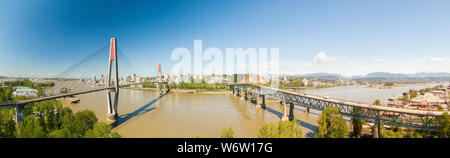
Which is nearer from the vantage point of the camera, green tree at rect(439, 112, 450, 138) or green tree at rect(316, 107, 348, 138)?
green tree at rect(439, 112, 450, 138)

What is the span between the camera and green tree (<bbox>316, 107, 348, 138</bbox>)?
5.27 metres

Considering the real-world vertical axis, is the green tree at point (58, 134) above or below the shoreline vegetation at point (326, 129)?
below

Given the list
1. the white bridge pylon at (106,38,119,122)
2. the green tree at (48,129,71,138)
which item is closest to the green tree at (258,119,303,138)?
the green tree at (48,129,71,138)

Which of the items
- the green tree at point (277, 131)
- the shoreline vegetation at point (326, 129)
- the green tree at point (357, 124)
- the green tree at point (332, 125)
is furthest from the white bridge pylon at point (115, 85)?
the green tree at point (357, 124)

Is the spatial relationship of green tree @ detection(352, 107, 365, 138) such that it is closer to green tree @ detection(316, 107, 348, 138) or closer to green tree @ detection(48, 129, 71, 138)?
green tree @ detection(316, 107, 348, 138)

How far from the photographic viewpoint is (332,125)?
5379 millimetres

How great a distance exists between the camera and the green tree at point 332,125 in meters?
5.27

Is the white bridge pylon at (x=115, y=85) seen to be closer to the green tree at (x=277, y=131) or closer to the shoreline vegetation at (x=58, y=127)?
the shoreline vegetation at (x=58, y=127)

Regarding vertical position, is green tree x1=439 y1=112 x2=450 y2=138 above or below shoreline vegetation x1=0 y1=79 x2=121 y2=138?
above

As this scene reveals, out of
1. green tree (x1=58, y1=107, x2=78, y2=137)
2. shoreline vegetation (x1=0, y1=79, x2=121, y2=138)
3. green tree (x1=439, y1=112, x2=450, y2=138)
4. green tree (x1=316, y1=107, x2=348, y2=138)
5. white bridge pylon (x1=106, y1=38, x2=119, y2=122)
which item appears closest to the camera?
green tree (x1=439, y1=112, x2=450, y2=138)

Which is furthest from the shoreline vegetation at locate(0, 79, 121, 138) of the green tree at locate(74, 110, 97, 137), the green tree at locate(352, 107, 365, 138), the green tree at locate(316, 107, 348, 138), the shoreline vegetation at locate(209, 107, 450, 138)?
the green tree at locate(352, 107, 365, 138)

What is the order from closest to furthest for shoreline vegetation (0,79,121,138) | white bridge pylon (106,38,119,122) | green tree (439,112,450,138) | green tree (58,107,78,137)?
green tree (439,112,450,138) < shoreline vegetation (0,79,121,138) < green tree (58,107,78,137) < white bridge pylon (106,38,119,122)

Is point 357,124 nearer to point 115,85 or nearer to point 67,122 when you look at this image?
point 67,122

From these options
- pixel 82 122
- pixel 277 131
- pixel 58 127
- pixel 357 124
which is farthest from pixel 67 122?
pixel 357 124
